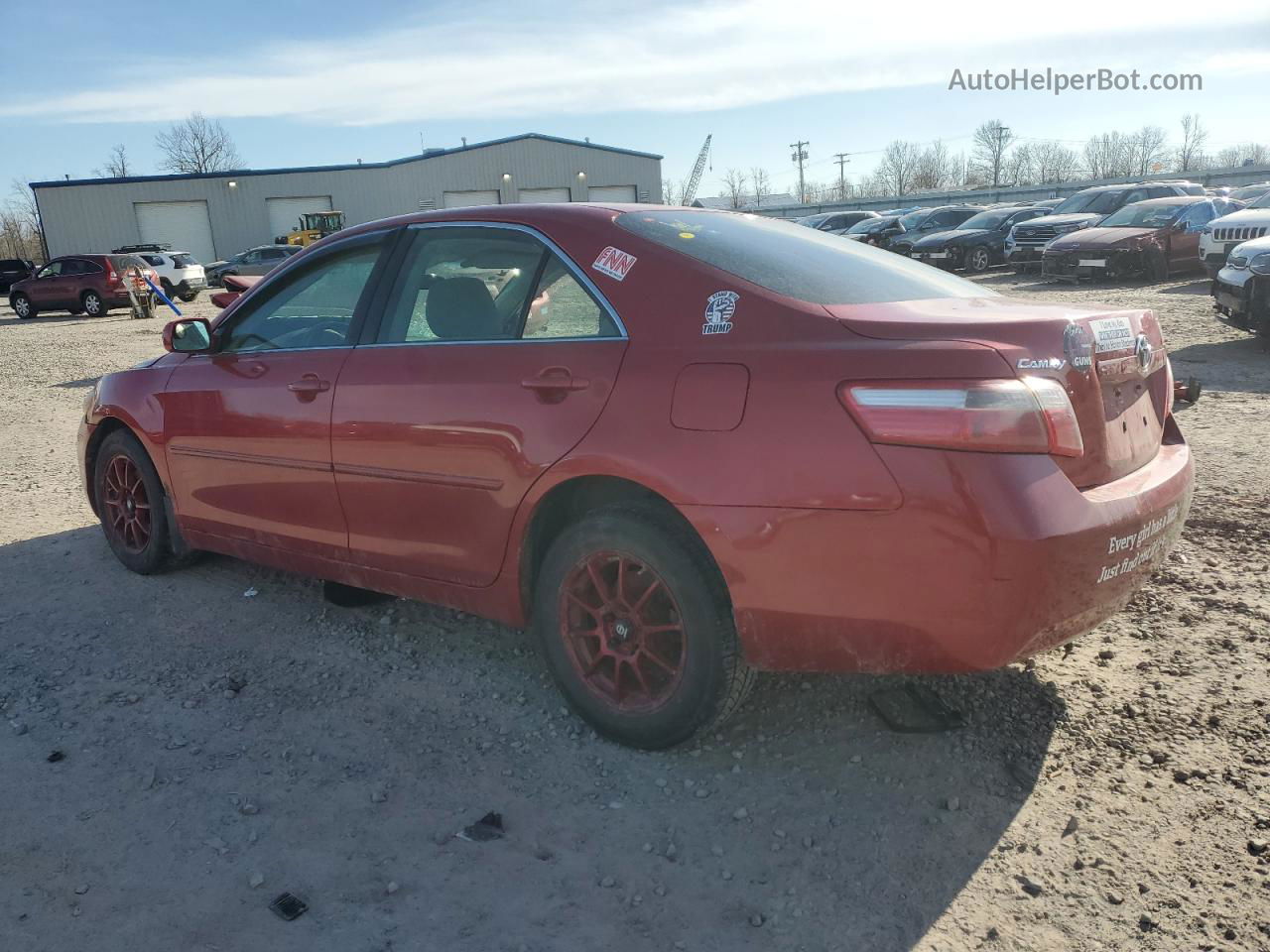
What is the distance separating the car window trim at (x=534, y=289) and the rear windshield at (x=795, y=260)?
227 mm

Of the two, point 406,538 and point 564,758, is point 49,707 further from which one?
point 564,758

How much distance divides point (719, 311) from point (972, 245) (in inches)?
889

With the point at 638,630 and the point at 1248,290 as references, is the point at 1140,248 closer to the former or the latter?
the point at 1248,290

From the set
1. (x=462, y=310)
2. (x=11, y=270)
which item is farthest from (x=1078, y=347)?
(x=11, y=270)

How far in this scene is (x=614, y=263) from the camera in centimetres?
310

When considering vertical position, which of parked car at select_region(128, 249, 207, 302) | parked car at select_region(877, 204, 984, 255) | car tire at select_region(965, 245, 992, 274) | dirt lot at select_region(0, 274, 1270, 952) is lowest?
dirt lot at select_region(0, 274, 1270, 952)

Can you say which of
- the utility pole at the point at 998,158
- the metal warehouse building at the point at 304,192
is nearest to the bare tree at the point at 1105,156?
the utility pole at the point at 998,158

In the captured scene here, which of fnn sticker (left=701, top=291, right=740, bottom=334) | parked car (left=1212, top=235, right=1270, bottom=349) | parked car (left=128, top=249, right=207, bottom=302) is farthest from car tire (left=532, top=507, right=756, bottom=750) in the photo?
parked car (left=128, top=249, right=207, bottom=302)

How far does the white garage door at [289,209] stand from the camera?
48438 mm

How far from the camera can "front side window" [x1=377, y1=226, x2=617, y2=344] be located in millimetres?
3189

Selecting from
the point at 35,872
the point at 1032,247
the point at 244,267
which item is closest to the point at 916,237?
the point at 1032,247

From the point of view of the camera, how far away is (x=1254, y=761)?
9.48 feet

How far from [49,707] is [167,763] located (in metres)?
0.76

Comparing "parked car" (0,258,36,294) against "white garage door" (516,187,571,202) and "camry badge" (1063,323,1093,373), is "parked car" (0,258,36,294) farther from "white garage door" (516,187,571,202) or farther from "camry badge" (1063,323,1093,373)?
"camry badge" (1063,323,1093,373)
